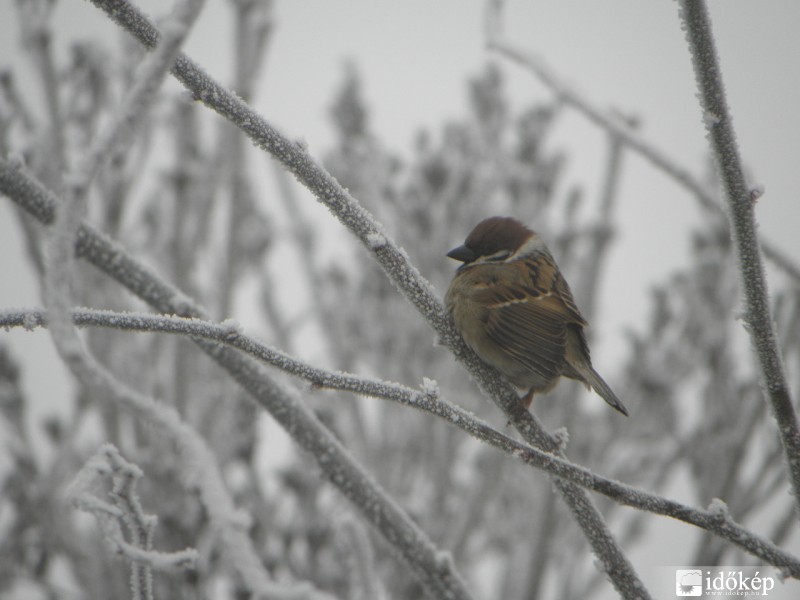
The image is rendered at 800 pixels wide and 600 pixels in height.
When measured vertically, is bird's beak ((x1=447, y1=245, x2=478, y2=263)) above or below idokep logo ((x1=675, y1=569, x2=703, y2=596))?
above

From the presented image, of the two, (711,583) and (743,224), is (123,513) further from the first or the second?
(711,583)

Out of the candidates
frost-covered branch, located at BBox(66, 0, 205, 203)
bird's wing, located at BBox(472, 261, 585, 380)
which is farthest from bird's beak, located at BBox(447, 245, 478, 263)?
frost-covered branch, located at BBox(66, 0, 205, 203)

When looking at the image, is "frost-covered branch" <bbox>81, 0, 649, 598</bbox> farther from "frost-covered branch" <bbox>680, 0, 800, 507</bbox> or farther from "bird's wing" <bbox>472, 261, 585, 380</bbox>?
Result: "bird's wing" <bbox>472, 261, 585, 380</bbox>

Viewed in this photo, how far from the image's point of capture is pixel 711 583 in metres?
2.64

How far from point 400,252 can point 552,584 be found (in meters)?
3.71

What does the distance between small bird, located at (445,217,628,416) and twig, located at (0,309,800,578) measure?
88 cm

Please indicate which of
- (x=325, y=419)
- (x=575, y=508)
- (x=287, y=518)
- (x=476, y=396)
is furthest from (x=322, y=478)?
(x=476, y=396)

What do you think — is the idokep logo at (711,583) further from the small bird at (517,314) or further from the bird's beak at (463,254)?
the bird's beak at (463,254)

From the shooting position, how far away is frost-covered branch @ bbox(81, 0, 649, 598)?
4.50 feet

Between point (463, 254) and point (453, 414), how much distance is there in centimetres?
169

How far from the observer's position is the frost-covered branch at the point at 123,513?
1.31 meters

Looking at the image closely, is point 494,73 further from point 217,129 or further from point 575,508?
point 575,508

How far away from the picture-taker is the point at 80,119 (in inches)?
162

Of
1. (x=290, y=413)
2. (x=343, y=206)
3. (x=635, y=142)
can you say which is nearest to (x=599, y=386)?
(x=635, y=142)
